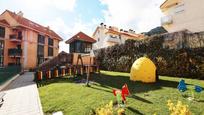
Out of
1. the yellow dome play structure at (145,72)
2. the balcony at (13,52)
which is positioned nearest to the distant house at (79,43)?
the balcony at (13,52)

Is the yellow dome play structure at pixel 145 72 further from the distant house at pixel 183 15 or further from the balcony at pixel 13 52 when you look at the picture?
the balcony at pixel 13 52

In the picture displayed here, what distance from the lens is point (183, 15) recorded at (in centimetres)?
2795

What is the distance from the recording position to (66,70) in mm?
24328

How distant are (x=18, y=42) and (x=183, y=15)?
31661mm

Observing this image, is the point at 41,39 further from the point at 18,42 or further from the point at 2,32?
the point at 2,32

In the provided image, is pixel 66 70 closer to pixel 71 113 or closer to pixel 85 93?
pixel 85 93

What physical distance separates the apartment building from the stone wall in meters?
24.0

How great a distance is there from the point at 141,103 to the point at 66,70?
15.9m

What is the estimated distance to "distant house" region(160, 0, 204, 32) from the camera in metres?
25.9

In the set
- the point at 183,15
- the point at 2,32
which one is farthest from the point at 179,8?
the point at 2,32

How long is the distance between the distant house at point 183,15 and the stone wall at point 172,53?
27.2ft

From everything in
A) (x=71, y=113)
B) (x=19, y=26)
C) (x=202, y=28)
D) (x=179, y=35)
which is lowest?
(x=71, y=113)

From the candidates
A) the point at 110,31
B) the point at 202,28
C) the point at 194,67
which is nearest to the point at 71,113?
the point at 194,67

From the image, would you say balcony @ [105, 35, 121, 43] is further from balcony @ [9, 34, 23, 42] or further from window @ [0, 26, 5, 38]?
window @ [0, 26, 5, 38]
